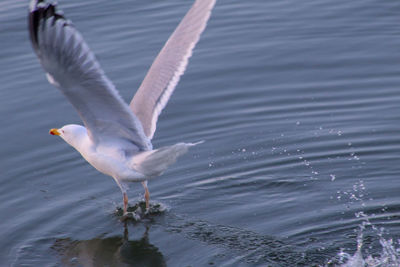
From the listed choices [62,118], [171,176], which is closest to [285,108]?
[171,176]

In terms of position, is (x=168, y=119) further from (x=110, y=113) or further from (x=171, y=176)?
(x=110, y=113)

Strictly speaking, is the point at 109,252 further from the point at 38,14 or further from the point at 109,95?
the point at 38,14

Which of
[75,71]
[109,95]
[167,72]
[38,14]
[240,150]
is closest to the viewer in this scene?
[38,14]

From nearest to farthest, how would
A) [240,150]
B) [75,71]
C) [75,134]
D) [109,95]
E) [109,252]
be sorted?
[75,71] < [109,95] < [109,252] < [75,134] < [240,150]

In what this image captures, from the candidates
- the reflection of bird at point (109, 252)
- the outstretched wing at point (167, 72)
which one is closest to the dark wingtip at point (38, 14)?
the outstretched wing at point (167, 72)

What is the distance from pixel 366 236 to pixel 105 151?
2.55m

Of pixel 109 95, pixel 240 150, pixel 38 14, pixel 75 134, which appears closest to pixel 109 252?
pixel 75 134

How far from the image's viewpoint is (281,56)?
11406 mm

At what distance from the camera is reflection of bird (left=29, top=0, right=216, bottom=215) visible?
19.2 feet

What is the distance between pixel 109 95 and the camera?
652 centimetres

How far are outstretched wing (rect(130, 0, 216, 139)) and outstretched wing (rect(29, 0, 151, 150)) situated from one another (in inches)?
20.7

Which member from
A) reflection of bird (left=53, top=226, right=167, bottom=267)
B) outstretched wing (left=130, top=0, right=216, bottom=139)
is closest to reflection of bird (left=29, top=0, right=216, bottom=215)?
outstretched wing (left=130, top=0, right=216, bottom=139)

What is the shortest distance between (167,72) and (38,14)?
7.65 ft

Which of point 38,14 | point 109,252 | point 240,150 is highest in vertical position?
point 38,14
